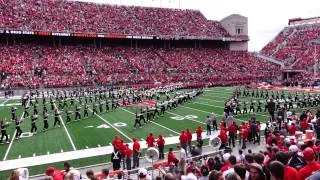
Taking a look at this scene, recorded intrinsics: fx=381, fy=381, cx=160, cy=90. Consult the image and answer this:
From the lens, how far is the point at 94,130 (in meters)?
18.5

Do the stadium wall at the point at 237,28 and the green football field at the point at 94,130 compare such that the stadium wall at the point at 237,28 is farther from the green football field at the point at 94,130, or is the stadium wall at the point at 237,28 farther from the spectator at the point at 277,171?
the spectator at the point at 277,171

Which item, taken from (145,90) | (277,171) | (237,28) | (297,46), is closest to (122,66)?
(145,90)

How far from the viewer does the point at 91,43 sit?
54.2m

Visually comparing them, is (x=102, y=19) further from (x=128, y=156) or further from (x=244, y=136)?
(x=128, y=156)

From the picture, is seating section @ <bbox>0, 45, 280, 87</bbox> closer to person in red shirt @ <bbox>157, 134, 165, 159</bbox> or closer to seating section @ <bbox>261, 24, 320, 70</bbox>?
seating section @ <bbox>261, 24, 320, 70</bbox>

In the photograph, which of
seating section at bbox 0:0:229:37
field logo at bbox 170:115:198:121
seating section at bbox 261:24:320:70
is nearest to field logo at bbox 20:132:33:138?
field logo at bbox 170:115:198:121

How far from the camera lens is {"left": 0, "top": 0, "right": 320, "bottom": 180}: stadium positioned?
12578mm

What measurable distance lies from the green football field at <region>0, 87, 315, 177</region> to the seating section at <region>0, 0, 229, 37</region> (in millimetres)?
25986

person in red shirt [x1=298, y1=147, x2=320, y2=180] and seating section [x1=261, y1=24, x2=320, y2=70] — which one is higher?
seating section [x1=261, y1=24, x2=320, y2=70]

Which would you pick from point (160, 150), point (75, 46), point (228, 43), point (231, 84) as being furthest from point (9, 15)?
point (160, 150)

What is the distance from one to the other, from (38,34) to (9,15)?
4.89m

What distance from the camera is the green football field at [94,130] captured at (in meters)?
14.8

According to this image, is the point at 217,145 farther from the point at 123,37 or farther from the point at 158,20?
the point at 158,20

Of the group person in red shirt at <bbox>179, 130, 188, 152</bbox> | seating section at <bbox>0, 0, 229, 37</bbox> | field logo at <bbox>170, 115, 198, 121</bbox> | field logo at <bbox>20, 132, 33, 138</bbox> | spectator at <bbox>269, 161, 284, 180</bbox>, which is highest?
seating section at <bbox>0, 0, 229, 37</bbox>
